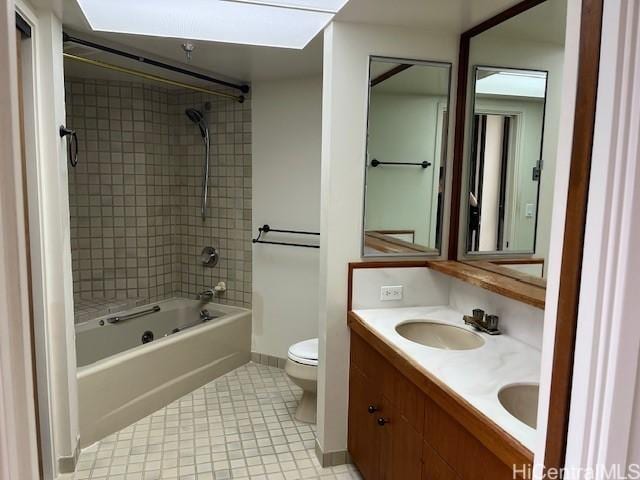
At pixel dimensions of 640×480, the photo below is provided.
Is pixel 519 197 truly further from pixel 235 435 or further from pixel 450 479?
pixel 235 435

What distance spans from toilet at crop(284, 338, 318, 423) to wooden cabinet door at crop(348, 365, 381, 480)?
411 millimetres

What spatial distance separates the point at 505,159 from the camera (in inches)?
83.3

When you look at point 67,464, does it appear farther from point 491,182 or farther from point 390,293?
point 491,182

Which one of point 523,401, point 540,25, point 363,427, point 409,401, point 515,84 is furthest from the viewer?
→ point 363,427

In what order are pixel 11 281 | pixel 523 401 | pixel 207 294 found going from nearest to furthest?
1. pixel 11 281
2. pixel 523 401
3. pixel 207 294

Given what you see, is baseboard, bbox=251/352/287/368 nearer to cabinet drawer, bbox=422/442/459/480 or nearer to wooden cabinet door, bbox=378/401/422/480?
wooden cabinet door, bbox=378/401/422/480

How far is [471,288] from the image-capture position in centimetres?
218

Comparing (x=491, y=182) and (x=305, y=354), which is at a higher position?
(x=491, y=182)

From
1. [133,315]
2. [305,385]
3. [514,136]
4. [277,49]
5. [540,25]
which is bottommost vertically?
[305,385]

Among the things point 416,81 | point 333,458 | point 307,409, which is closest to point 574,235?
point 416,81

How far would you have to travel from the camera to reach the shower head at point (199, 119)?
3.67m

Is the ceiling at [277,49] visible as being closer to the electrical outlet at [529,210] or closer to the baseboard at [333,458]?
the electrical outlet at [529,210]

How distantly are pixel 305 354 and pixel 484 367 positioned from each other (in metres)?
1.40

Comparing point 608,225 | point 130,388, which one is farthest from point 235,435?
point 608,225
